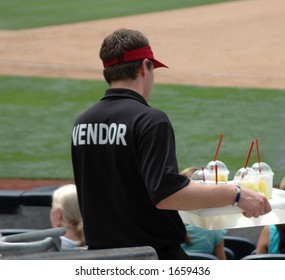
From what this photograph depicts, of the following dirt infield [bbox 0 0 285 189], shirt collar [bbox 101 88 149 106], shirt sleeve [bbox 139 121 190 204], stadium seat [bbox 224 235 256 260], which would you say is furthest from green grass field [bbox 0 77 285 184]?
shirt sleeve [bbox 139 121 190 204]

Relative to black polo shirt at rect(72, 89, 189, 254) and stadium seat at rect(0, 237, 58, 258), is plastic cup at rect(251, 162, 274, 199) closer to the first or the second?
black polo shirt at rect(72, 89, 189, 254)

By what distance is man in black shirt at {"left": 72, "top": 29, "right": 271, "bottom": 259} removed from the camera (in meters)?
2.66

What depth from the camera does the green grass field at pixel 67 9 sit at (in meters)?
20.2

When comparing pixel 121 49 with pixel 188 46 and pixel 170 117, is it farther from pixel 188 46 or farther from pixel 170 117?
pixel 188 46

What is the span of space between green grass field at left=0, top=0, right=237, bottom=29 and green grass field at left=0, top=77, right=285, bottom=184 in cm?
554

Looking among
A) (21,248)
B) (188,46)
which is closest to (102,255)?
(21,248)

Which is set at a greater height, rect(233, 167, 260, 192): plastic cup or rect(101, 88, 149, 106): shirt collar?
rect(101, 88, 149, 106): shirt collar

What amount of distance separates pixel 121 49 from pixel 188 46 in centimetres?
1474

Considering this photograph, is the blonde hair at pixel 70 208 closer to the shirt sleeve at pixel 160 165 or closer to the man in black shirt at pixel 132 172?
the man in black shirt at pixel 132 172

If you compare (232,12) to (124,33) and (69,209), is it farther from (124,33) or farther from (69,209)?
(124,33)

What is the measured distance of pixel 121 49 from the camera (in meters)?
2.86

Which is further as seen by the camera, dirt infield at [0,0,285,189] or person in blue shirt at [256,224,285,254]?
dirt infield at [0,0,285,189]

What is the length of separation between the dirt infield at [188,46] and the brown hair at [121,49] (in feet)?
38.8
